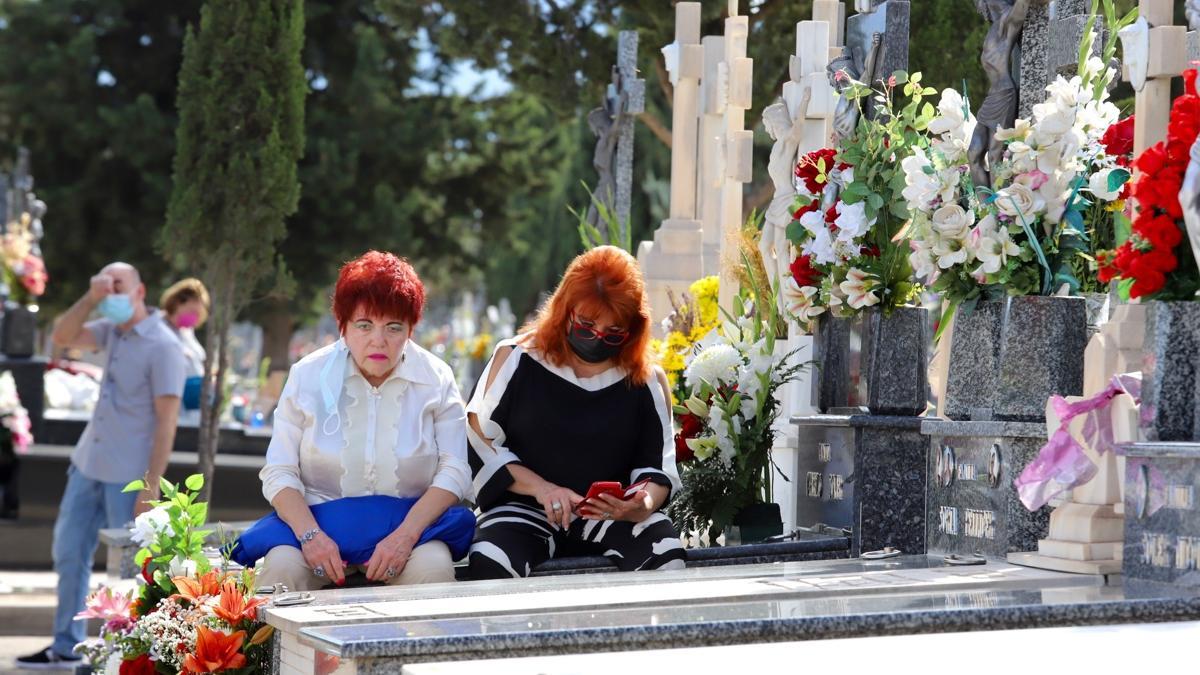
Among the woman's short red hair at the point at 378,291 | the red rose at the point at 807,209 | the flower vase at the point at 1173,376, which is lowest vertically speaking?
the flower vase at the point at 1173,376

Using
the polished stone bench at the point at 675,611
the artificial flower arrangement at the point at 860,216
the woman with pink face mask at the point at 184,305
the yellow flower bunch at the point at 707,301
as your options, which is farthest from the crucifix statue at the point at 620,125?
the polished stone bench at the point at 675,611

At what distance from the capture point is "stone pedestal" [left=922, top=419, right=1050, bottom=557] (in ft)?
15.9

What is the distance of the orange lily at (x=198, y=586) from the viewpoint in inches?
175

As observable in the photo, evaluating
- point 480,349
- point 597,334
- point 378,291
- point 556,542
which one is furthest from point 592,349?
point 480,349

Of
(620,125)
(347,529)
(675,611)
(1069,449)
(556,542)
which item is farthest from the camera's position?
(620,125)

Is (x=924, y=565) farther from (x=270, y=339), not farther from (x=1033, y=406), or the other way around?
(x=270, y=339)

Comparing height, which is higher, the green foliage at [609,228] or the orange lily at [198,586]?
the green foliage at [609,228]

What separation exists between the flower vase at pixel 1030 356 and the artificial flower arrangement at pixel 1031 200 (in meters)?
0.10

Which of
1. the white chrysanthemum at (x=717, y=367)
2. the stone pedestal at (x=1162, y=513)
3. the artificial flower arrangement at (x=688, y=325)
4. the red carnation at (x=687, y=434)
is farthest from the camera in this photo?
the artificial flower arrangement at (x=688, y=325)

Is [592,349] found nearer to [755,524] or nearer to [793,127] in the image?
[755,524]

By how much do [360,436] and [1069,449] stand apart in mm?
2063

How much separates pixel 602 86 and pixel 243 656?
11.5m

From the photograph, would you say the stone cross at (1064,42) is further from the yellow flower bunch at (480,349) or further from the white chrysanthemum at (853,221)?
the yellow flower bunch at (480,349)

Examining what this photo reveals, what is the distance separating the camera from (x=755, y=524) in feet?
20.6
